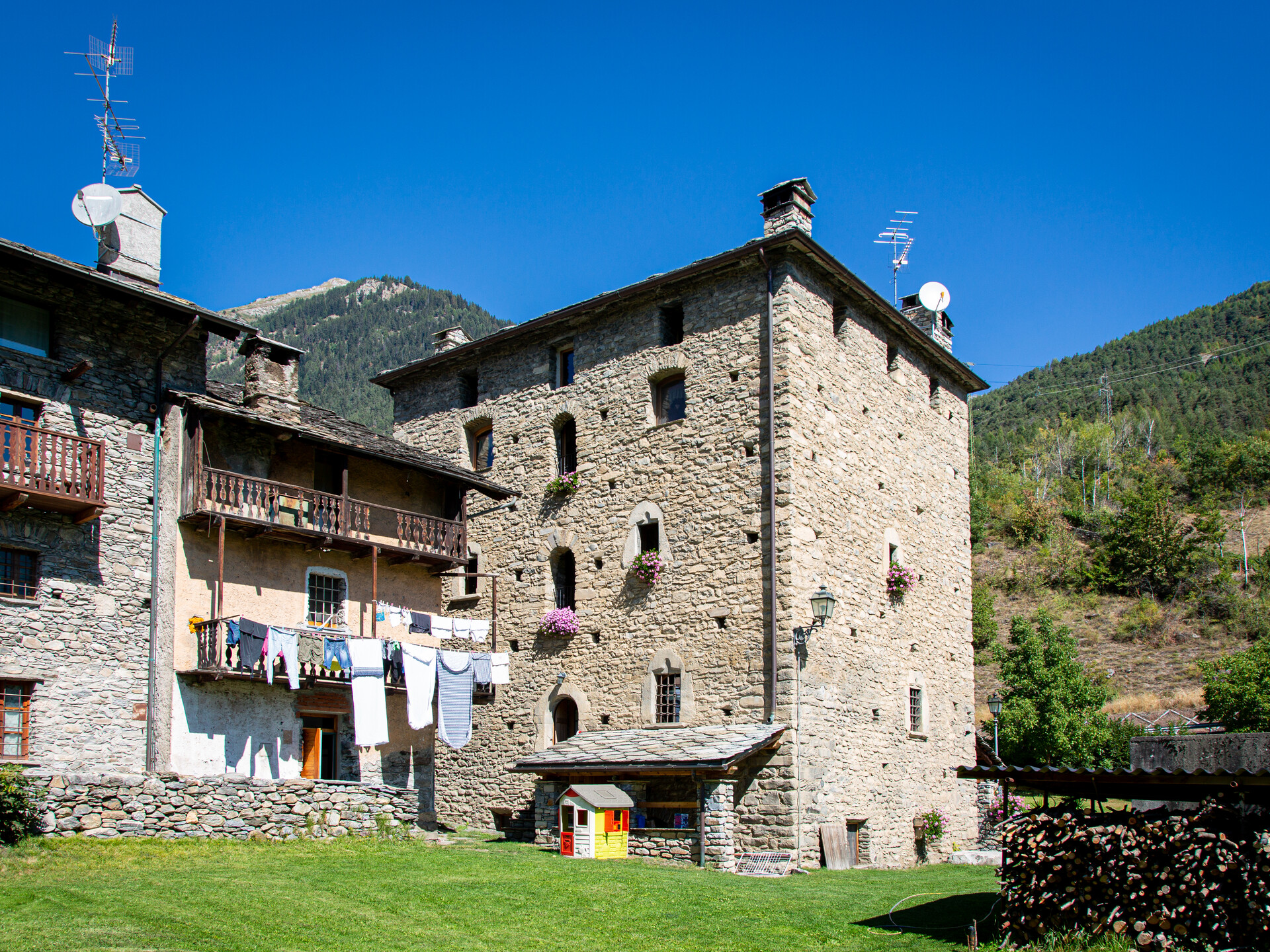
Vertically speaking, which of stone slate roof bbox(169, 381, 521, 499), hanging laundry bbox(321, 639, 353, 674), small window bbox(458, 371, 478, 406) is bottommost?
hanging laundry bbox(321, 639, 353, 674)

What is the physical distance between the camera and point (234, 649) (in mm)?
18188

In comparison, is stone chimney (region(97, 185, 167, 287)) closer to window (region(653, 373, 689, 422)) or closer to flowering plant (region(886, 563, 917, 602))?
window (region(653, 373, 689, 422))

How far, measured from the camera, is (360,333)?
106 meters

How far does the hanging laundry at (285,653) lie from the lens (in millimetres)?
17953

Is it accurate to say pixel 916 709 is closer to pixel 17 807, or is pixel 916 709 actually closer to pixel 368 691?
pixel 368 691

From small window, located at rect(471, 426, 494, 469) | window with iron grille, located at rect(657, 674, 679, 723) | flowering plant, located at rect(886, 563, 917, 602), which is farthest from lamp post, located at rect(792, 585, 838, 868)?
small window, located at rect(471, 426, 494, 469)

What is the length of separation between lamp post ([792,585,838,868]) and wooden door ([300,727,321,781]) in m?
8.50

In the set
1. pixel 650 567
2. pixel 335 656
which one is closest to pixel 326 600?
pixel 335 656

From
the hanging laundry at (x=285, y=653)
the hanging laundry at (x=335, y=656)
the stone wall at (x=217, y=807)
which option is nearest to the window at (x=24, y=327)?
the hanging laundry at (x=285, y=653)

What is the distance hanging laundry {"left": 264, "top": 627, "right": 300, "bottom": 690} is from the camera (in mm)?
17953

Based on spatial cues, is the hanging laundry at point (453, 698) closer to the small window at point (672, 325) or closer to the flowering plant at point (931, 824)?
the small window at point (672, 325)

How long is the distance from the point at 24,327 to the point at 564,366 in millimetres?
11440

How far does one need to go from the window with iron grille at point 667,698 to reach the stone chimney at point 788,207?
9.11 meters

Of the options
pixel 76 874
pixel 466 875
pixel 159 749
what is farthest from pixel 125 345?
pixel 466 875
